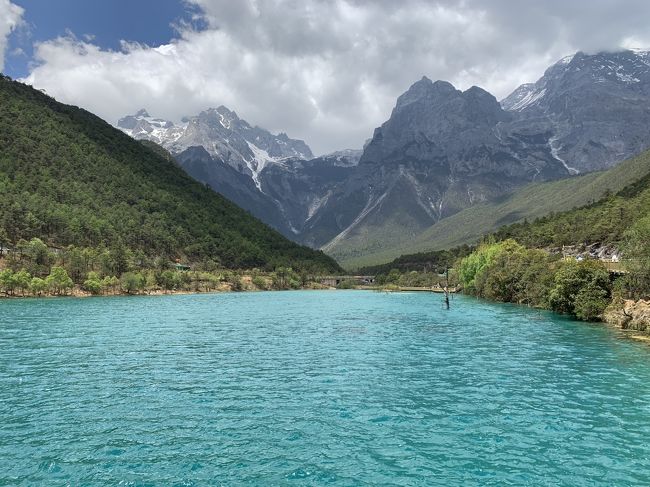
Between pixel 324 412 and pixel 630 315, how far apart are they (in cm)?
5898

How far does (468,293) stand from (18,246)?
16293 cm

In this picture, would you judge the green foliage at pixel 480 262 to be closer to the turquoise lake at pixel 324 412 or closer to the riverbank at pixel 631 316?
the riverbank at pixel 631 316

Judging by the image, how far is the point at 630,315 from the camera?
229 feet

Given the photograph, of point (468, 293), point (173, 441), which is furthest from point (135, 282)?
point (173, 441)

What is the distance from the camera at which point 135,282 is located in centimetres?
17625

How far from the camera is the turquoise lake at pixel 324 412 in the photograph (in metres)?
21.3

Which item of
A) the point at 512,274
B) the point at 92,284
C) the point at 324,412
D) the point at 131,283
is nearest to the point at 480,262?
the point at 512,274

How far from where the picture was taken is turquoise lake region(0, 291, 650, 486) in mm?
21297

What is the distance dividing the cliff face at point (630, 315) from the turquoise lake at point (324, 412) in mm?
10569

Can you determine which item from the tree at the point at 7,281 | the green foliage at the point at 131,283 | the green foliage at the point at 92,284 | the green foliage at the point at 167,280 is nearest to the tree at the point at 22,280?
the tree at the point at 7,281

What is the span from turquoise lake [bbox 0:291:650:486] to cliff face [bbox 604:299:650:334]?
34.7 ft

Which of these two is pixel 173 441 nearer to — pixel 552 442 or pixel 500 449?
pixel 500 449

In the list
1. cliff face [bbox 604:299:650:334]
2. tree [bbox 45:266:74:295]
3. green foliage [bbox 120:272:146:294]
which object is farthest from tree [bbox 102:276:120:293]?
cliff face [bbox 604:299:650:334]

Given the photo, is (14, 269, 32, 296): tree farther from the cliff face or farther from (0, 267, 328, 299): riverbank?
the cliff face
